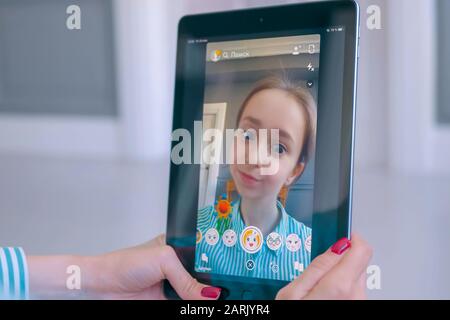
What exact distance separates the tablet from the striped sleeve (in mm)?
139

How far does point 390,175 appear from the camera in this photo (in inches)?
28.2

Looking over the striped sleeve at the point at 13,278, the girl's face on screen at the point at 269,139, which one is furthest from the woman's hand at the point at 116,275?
the girl's face on screen at the point at 269,139

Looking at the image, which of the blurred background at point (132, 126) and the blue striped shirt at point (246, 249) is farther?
the blurred background at point (132, 126)

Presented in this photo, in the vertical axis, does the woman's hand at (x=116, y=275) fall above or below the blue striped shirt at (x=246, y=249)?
below

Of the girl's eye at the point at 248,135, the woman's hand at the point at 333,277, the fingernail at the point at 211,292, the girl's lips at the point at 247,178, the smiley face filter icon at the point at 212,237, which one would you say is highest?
the girl's eye at the point at 248,135

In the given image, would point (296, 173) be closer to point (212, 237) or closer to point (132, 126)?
point (212, 237)

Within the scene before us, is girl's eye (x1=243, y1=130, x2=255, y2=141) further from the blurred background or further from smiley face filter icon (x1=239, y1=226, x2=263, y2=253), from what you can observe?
the blurred background

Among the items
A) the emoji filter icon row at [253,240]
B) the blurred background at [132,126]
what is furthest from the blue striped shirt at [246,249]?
the blurred background at [132,126]

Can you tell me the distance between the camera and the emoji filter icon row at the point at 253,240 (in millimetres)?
521

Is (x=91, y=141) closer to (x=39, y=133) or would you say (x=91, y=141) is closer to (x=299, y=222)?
(x=39, y=133)

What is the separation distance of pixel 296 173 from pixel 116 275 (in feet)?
0.71

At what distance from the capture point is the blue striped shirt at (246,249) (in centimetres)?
52

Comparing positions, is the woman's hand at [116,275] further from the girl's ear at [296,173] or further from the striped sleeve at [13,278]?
the girl's ear at [296,173]
